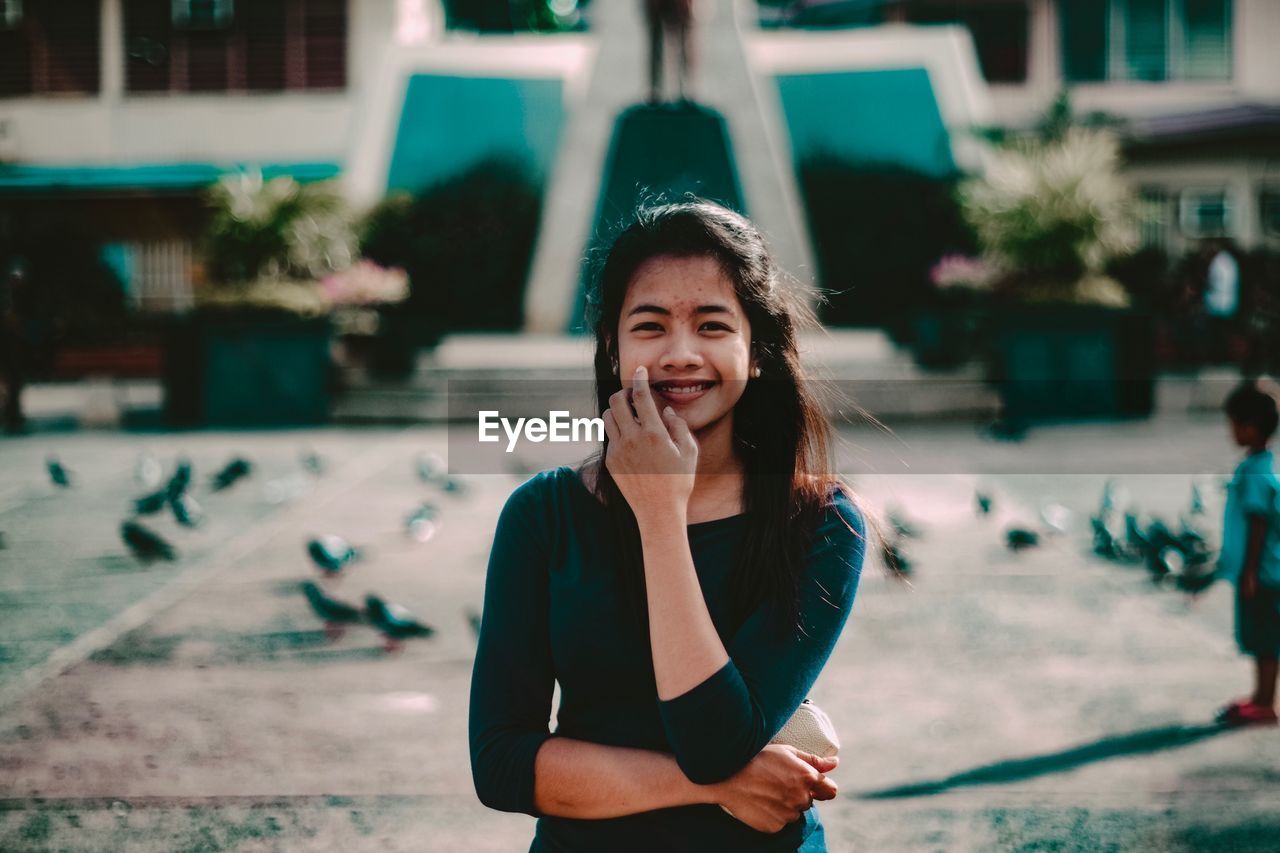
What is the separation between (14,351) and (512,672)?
1300cm

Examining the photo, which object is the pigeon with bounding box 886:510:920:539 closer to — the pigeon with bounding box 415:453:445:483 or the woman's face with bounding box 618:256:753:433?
the pigeon with bounding box 415:453:445:483

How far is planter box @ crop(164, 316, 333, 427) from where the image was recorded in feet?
44.8

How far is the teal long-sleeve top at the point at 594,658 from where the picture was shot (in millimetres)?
1746

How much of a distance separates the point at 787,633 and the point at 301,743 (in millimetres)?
2925

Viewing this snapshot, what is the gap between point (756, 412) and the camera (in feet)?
6.38

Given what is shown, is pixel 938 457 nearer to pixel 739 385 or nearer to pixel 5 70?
pixel 739 385

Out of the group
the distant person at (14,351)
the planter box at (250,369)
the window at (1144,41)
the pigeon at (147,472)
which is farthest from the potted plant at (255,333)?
the window at (1144,41)

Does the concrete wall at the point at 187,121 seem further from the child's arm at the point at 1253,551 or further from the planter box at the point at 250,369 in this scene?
the child's arm at the point at 1253,551

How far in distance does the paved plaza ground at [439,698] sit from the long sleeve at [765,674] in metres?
0.40

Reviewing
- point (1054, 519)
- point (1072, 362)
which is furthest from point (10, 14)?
point (1054, 519)

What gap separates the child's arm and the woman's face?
323 cm

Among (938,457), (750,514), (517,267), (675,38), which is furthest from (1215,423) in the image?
(750,514)

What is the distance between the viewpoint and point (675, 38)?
1262cm

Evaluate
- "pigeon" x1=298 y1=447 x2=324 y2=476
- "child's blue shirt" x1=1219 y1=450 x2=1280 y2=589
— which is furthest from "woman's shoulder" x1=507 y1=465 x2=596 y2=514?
"pigeon" x1=298 y1=447 x2=324 y2=476
